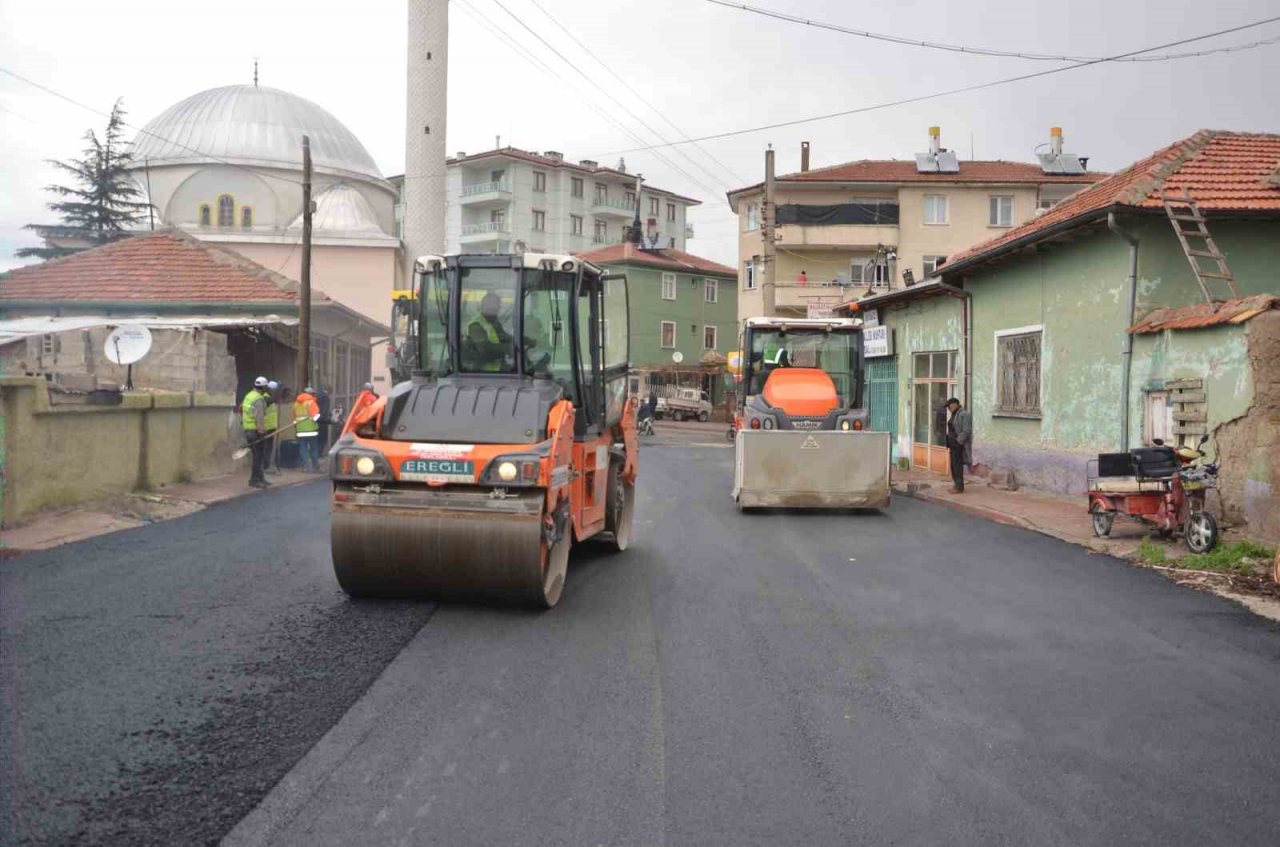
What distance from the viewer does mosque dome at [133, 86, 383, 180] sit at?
47.7 metres

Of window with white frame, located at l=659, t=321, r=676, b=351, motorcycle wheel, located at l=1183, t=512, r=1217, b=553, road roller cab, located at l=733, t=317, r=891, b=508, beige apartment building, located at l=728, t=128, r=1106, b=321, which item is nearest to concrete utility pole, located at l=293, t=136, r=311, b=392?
road roller cab, located at l=733, t=317, r=891, b=508

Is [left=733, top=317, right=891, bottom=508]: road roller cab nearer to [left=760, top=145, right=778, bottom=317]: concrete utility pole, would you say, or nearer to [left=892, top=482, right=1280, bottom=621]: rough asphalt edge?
[left=892, top=482, right=1280, bottom=621]: rough asphalt edge

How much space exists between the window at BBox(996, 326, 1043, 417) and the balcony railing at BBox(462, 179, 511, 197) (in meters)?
54.3

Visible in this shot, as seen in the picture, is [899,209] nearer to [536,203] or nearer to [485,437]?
[536,203]

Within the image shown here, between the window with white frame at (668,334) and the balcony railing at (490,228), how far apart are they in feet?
50.4

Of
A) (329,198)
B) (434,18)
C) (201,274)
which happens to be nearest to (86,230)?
(329,198)

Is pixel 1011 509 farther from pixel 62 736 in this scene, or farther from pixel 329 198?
pixel 329 198

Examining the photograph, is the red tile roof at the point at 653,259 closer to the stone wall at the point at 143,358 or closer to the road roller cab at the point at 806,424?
the stone wall at the point at 143,358

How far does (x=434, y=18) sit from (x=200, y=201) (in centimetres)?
1542

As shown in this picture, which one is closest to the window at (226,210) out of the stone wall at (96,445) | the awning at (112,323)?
the awning at (112,323)

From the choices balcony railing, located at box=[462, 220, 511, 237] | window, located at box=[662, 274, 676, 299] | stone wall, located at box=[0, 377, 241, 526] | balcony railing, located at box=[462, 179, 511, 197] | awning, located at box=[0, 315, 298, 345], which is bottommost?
stone wall, located at box=[0, 377, 241, 526]

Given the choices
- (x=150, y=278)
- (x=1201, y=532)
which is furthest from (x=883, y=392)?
(x=150, y=278)

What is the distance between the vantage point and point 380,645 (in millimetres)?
6582

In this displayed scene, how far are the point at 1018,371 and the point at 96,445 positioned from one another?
45.6ft
